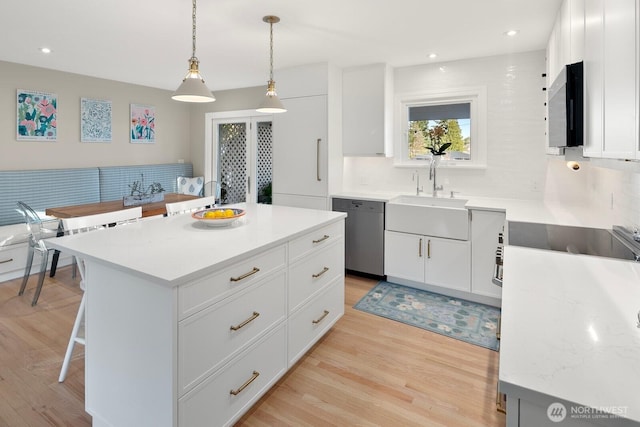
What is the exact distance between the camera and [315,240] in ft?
7.67

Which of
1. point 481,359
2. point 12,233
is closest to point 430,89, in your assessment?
point 481,359

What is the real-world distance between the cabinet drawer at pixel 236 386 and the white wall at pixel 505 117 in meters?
2.78

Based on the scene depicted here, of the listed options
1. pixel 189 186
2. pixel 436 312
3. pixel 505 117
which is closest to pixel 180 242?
pixel 436 312

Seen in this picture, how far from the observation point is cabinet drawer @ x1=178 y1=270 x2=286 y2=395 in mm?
1418

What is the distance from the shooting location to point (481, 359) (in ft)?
7.90

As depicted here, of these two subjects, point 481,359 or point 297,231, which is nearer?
point 297,231

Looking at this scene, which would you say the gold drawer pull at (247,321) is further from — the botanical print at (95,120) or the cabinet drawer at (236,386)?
the botanical print at (95,120)

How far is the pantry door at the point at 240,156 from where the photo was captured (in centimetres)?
554

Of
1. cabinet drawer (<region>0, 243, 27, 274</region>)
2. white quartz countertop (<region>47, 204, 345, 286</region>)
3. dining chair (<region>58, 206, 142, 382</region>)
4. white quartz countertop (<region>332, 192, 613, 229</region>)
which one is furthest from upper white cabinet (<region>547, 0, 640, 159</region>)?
cabinet drawer (<region>0, 243, 27, 274</region>)

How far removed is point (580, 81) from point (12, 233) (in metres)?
4.95

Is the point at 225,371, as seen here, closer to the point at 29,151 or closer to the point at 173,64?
the point at 173,64

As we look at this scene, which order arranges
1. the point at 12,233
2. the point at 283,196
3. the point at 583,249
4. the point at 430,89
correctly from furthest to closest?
the point at 283,196 → the point at 430,89 → the point at 12,233 → the point at 583,249

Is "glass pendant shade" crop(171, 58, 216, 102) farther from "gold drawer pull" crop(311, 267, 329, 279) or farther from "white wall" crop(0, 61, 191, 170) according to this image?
"white wall" crop(0, 61, 191, 170)

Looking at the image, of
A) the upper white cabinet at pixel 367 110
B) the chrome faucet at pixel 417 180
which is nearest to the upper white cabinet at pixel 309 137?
the upper white cabinet at pixel 367 110
